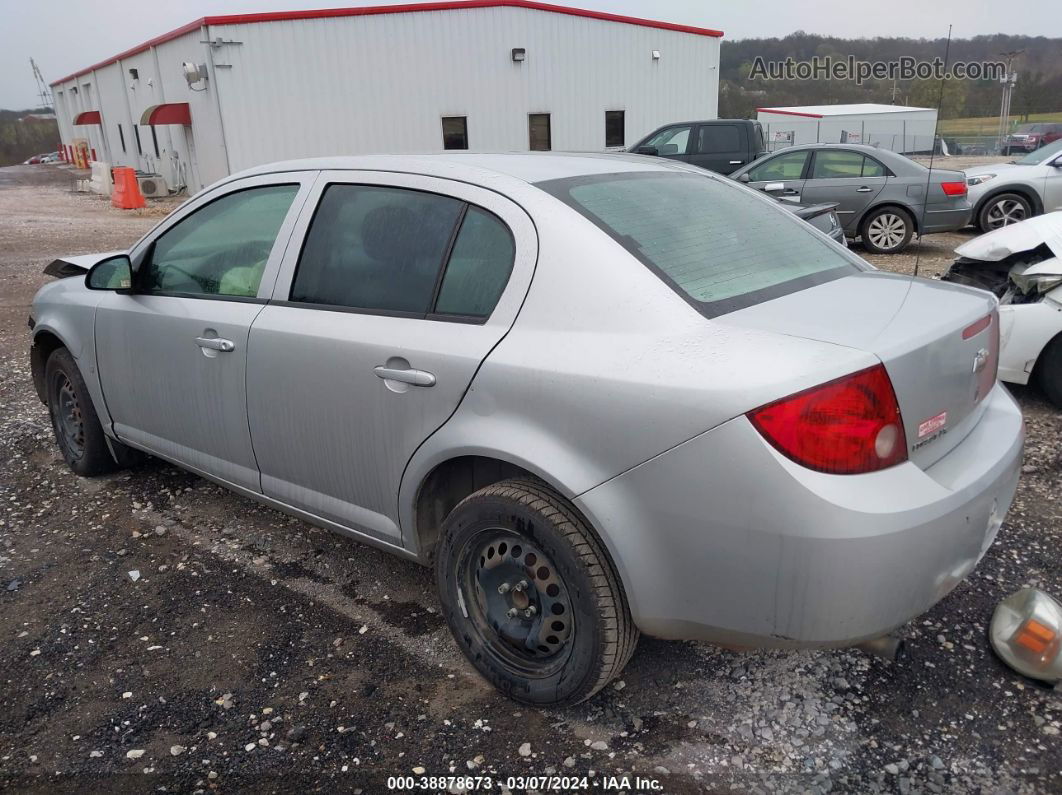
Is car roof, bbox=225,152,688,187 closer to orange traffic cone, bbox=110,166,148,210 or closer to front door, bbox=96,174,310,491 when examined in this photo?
front door, bbox=96,174,310,491

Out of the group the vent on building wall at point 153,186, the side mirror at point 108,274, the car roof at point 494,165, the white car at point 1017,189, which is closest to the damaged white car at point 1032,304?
the car roof at point 494,165

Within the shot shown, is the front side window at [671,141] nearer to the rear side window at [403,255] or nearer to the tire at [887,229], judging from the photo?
the tire at [887,229]

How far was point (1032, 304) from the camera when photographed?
15.5 feet

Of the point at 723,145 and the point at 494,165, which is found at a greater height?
the point at 494,165

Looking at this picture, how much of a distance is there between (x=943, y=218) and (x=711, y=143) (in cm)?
527

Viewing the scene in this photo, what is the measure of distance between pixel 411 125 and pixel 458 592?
21945 millimetres

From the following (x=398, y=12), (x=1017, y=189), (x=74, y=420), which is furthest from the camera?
(x=398, y=12)

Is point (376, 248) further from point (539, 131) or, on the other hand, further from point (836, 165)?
point (539, 131)

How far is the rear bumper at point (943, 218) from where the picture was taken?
1057 cm

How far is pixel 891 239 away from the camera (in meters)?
10.9

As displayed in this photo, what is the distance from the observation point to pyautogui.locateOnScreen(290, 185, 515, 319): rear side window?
249cm

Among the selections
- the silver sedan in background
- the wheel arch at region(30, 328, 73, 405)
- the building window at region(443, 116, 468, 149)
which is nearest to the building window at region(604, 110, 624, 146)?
the building window at region(443, 116, 468, 149)

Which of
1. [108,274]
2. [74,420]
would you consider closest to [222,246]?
[108,274]

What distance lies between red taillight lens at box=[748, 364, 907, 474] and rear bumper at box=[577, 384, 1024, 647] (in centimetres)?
3
